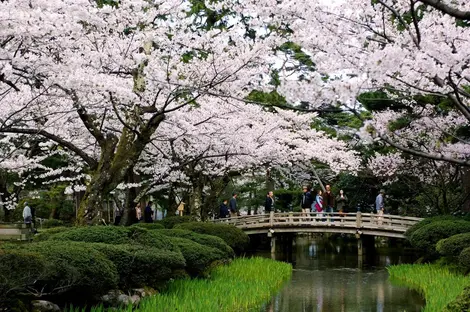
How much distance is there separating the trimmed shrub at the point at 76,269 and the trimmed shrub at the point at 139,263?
19.3 inches

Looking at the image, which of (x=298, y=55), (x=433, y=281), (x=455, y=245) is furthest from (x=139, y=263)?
(x=298, y=55)

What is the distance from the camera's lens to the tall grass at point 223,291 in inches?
326

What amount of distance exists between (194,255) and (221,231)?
5.24 meters

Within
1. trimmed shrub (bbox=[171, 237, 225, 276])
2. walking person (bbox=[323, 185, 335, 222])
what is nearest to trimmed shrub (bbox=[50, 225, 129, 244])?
trimmed shrub (bbox=[171, 237, 225, 276])

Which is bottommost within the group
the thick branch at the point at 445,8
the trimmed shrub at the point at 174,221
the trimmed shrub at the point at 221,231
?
the trimmed shrub at the point at 221,231

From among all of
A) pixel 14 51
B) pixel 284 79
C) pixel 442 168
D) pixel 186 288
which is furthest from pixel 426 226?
pixel 14 51

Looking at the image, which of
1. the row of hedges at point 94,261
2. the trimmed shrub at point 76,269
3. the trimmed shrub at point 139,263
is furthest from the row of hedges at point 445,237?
the trimmed shrub at point 76,269

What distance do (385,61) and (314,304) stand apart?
17.5 ft

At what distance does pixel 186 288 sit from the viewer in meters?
9.95

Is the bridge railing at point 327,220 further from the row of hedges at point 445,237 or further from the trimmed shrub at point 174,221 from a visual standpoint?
the trimmed shrub at point 174,221

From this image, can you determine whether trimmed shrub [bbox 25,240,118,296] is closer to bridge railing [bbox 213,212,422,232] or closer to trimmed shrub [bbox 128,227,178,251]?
trimmed shrub [bbox 128,227,178,251]

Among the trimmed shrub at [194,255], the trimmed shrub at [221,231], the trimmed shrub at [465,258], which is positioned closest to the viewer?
the trimmed shrub at [194,255]

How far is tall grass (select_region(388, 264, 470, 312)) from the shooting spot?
29.9 ft

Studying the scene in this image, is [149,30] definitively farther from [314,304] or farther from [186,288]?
[314,304]
